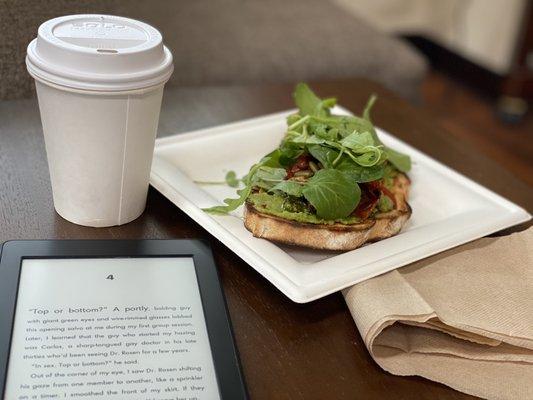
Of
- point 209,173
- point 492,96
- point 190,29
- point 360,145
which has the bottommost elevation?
point 492,96

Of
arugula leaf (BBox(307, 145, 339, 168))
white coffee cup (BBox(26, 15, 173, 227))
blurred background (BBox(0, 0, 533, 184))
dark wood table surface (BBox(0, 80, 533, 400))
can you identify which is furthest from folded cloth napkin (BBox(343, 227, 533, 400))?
blurred background (BBox(0, 0, 533, 184))

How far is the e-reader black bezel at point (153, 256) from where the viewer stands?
1.69 ft

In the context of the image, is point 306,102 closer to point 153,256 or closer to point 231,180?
point 231,180

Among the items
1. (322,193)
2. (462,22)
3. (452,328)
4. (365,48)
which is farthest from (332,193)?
(462,22)

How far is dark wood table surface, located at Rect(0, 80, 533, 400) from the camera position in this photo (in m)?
0.54

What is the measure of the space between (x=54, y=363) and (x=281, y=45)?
1.08 m

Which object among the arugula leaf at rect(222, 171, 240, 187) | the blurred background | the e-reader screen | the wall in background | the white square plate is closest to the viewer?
the e-reader screen

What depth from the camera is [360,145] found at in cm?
67

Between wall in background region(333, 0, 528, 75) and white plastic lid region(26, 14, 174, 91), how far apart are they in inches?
68.1

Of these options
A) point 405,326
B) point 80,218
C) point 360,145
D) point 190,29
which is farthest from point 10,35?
point 190,29

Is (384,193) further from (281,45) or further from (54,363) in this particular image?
(281,45)

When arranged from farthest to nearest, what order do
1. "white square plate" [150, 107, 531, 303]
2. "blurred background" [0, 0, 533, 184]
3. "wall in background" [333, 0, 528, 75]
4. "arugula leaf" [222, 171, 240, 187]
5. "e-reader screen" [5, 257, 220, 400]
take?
Answer: "wall in background" [333, 0, 528, 75] → "blurred background" [0, 0, 533, 184] → "arugula leaf" [222, 171, 240, 187] → "white square plate" [150, 107, 531, 303] → "e-reader screen" [5, 257, 220, 400]

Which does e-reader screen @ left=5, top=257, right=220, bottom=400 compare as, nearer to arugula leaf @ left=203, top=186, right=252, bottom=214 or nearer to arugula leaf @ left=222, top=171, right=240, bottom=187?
arugula leaf @ left=203, top=186, right=252, bottom=214

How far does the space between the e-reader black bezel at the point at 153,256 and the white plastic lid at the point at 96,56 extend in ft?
0.48
